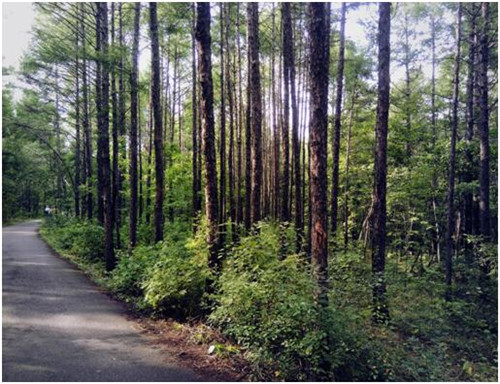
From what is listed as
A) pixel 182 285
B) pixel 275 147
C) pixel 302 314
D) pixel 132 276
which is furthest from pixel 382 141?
pixel 275 147

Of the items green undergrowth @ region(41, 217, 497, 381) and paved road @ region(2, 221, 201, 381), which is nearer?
paved road @ region(2, 221, 201, 381)

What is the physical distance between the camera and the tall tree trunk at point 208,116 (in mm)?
7309

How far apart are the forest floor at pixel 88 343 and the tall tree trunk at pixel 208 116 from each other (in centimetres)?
183

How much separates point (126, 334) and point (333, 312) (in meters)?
3.66

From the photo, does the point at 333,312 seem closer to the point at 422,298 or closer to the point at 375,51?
the point at 422,298

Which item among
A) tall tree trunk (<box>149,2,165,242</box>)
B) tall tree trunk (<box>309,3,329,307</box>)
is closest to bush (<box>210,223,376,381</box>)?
A: tall tree trunk (<box>309,3,329,307</box>)

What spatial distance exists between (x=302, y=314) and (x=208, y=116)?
4.15 meters

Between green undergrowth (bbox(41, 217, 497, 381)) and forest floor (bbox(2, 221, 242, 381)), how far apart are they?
543 mm

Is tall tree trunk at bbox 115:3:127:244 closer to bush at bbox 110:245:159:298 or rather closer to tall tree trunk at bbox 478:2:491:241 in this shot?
bush at bbox 110:245:159:298

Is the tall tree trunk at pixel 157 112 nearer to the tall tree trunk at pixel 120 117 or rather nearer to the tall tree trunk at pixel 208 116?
the tall tree trunk at pixel 120 117

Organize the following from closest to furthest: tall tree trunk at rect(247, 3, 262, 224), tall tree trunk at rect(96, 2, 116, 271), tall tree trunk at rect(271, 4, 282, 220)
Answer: tall tree trunk at rect(247, 3, 262, 224) → tall tree trunk at rect(96, 2, 116, 271) → tall tree trunk at rect(271, 4, 282, 220)

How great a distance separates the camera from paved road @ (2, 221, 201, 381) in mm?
5074

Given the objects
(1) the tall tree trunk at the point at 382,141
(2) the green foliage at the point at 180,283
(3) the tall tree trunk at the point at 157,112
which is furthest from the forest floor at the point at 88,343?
(1) the tall tree trunk at the point at 382,141

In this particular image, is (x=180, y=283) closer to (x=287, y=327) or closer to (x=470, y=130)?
(x=287, y=327)
